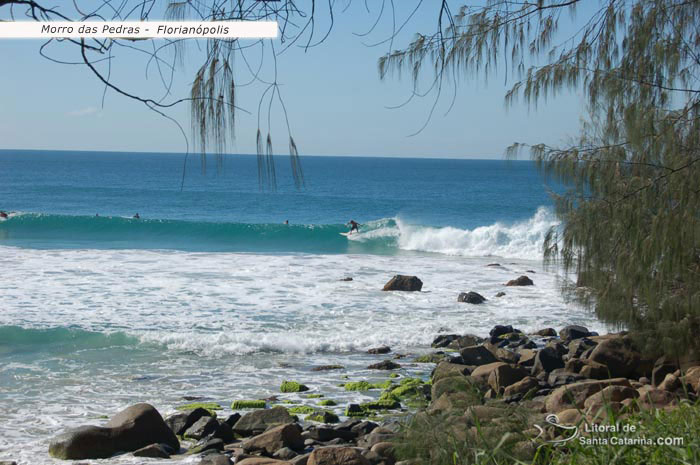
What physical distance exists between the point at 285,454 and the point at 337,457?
957 millimetres

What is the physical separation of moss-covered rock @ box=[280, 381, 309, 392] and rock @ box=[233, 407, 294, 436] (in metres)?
1.44

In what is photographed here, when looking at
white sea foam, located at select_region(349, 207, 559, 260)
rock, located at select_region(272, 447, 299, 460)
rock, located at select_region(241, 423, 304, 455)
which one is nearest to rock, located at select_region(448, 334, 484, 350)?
rock, located at select_region(241, 423, 304, 455)

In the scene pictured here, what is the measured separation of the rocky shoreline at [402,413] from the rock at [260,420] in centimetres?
1

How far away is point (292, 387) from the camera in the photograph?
926 cm

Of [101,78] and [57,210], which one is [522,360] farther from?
[57,210]

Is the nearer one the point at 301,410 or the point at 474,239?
the point at 301,410

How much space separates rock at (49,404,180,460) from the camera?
264 inches

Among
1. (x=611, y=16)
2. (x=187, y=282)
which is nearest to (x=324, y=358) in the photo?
(x=611, y=16)

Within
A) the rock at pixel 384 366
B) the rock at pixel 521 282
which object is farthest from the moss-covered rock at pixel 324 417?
the rock at pixel 521 282

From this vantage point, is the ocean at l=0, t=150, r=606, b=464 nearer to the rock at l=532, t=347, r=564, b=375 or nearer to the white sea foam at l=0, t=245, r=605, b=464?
the white sea foam at l=0, t=245, r=605, b=464

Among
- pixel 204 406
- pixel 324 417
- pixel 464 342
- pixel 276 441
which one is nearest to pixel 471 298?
pixel 464 342

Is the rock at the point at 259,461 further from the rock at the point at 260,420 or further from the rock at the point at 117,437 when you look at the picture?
the rock at the point at 260,420

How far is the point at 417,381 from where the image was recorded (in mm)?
9531

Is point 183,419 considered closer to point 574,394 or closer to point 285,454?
point 285,454
